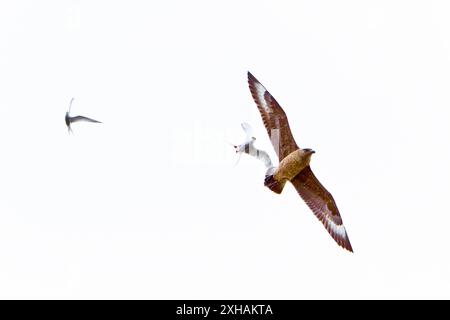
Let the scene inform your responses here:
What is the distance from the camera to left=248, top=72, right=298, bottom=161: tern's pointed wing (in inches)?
600

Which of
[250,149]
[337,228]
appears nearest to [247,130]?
[250,149]

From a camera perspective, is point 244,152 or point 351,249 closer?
point 244,152

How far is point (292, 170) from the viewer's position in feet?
49.3

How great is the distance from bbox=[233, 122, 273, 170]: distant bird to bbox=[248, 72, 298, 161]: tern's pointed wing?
235 millimetres

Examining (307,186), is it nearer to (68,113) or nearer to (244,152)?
(244,152)

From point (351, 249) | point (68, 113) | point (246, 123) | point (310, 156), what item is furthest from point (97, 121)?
point (351, 249)

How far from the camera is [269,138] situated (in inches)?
606

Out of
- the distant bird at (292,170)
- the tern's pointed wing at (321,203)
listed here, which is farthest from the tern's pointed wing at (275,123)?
the tern's pointed wing at (321,203)

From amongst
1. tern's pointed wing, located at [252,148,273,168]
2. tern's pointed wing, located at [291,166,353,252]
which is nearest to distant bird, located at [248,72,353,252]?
Result: tern's pointed wing, located at [291,166,353,252]

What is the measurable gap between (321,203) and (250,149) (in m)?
1.80

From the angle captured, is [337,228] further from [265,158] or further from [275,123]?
[275,123]

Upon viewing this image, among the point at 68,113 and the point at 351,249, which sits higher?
the point at 68,113

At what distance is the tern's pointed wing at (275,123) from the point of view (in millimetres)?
15242
